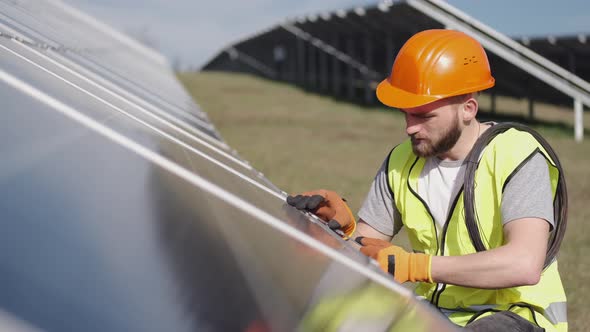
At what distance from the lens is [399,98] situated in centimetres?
266

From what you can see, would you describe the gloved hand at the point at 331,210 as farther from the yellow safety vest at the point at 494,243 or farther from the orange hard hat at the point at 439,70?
the orange hard hat at the point at 439,70

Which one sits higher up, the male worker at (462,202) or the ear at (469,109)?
the ear at (469,109)

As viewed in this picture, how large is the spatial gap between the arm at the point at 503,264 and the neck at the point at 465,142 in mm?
435

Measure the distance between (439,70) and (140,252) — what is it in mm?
1385

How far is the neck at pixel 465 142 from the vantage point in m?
2.66

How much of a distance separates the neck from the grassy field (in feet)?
6.83

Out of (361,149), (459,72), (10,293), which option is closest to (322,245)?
(10,293)

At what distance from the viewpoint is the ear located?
8.66 feet

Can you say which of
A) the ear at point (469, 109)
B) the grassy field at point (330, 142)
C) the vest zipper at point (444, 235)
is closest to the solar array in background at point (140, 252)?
the vest zipper at point (444, 235)

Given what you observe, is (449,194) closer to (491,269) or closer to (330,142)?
(491,269)

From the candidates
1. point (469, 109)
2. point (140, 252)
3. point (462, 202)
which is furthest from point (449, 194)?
point (140, 252)

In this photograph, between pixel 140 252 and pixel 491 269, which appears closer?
pixel 140 252

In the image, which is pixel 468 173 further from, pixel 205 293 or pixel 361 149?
pixel 361 149

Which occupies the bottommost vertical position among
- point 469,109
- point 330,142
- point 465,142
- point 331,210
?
point 330,142
